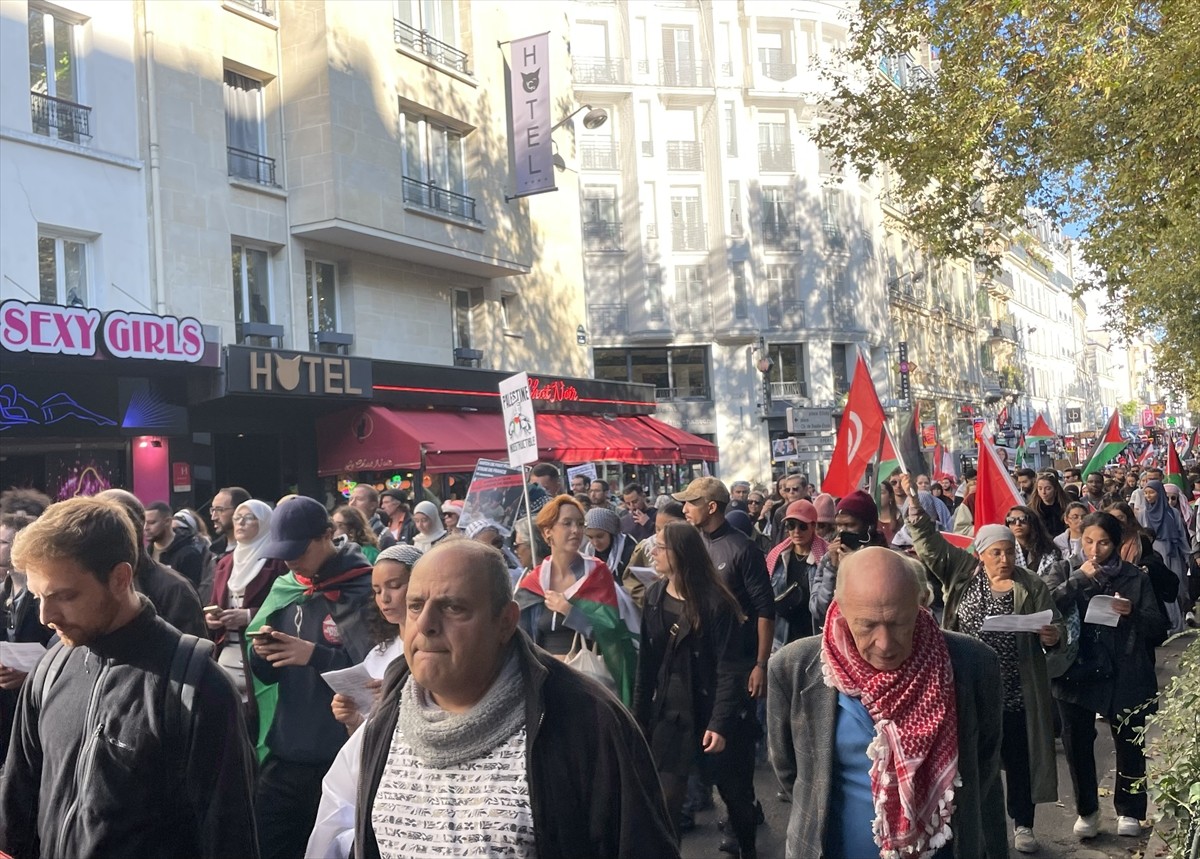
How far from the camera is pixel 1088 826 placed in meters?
6.31

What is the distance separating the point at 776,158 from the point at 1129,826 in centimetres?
3927

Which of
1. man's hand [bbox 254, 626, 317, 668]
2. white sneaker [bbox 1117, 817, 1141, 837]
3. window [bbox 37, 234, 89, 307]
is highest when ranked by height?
window [bbox 37, 234, 89, 307]

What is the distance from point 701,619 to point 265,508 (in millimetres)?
2271

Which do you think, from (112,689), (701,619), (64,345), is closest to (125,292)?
(64,345)

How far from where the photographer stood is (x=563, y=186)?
89.4 ft

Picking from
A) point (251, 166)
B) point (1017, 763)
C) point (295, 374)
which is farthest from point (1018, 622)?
point (251, 166)

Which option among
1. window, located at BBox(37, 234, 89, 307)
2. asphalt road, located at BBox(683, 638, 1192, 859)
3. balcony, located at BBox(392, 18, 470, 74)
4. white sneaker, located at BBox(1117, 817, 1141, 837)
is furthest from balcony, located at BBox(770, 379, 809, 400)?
white sneaker, located at BBox(1117, 817, 1141, 837)

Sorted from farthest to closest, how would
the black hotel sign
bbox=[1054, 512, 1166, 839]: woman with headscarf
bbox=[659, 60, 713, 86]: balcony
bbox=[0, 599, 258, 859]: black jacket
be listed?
bbox=[659, 60, 713, 86]: balcony, the black hotel sign, bbox=[1054, 512, 1166, 839]: woman with headscarf, bbox=[0, 599, 258, 859]: black jacket

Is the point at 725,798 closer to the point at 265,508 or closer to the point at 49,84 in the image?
the point at 265,508

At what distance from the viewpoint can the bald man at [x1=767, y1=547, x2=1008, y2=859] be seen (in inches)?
132

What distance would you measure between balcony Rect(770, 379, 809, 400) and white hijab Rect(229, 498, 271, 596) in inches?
1481

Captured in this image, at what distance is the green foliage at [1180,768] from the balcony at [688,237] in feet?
127

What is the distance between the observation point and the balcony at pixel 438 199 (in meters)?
21.5

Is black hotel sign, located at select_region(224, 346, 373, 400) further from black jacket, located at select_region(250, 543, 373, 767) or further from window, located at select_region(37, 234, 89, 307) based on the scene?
black jacket, located at select_region(250, 543, 373, 767)
